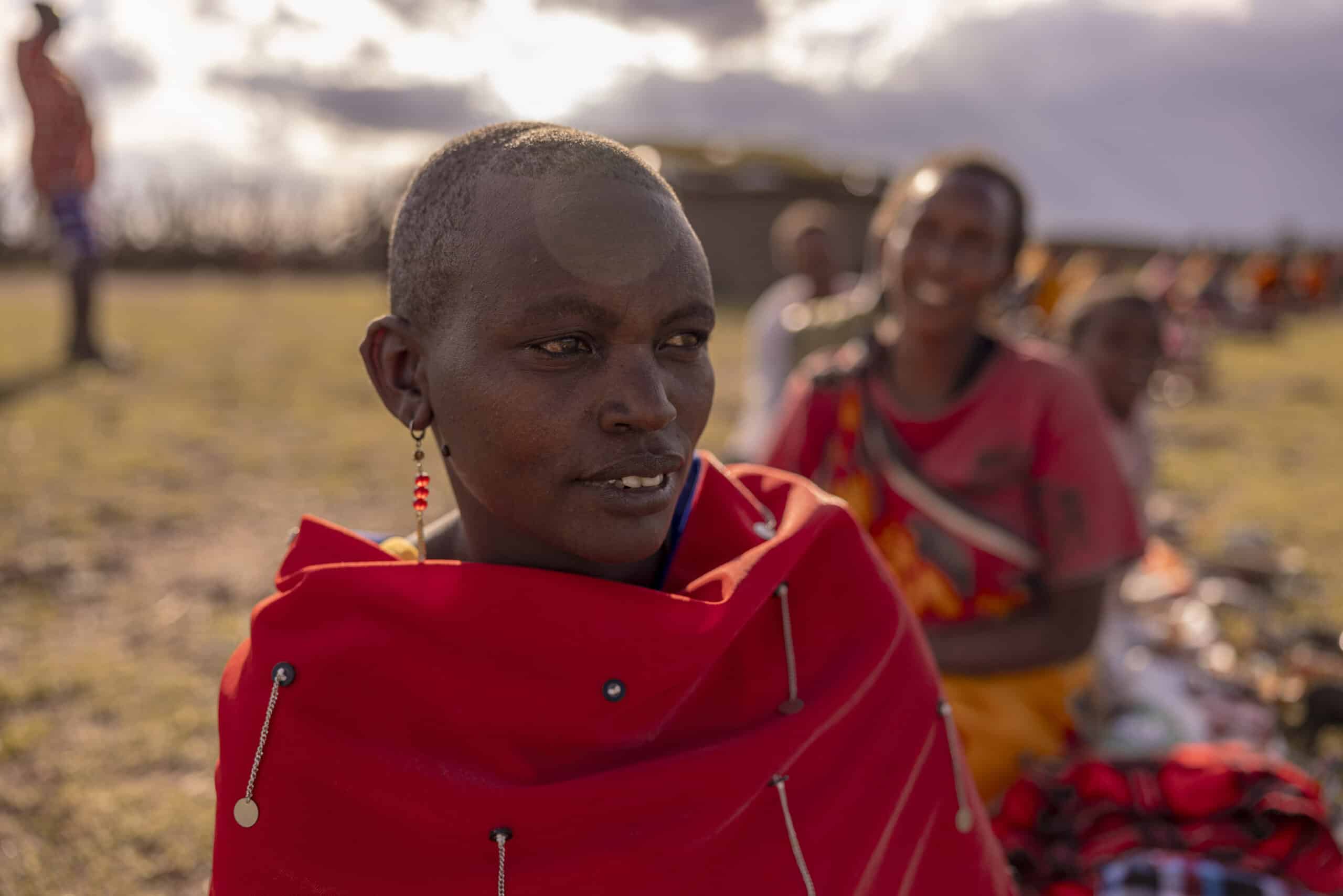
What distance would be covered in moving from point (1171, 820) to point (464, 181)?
6.36 ft

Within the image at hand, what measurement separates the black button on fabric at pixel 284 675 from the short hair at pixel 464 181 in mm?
528

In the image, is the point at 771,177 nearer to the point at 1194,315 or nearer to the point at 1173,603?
the point at 1194,315

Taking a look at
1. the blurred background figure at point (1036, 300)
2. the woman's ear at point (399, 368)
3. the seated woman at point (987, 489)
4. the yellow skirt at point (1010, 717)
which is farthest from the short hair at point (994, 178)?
the blurred background figure at point (1036, 300)

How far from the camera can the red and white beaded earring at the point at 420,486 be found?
153 centimetres

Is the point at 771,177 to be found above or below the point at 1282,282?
above

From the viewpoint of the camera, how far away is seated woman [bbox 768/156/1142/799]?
253cm

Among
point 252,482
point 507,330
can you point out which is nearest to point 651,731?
point 507,330

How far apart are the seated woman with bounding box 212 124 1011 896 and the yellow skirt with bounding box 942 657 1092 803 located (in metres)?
1.02

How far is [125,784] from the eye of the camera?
3086mm

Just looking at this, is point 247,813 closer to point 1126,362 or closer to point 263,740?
point 263,740

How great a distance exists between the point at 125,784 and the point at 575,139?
267cm

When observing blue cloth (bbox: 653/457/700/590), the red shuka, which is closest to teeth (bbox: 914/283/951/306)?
blue cloth (bbox: 653/457/700/590)

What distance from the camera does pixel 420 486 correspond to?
1.56 metres

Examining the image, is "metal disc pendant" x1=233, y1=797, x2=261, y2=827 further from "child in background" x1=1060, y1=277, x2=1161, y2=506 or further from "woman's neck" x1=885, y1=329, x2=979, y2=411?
"child in background" x1=1060, y1=277, x2=1161, y2=506
